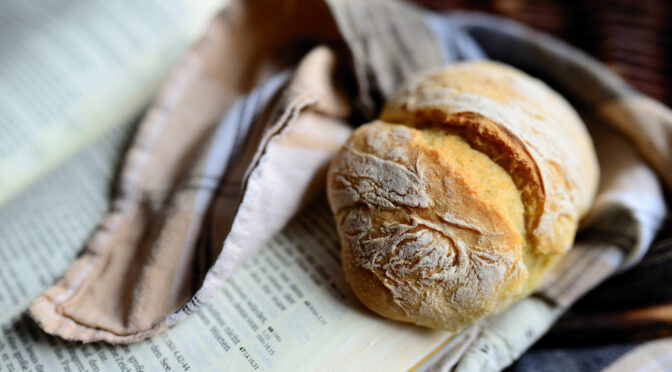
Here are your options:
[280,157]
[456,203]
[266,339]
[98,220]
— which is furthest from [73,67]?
[456,203]

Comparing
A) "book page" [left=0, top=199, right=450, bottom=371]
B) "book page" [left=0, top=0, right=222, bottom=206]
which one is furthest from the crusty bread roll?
"book page" [left=0, top=0, right=222, bottom=206]

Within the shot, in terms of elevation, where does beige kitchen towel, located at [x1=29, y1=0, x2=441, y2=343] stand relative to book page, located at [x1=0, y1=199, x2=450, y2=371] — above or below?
above

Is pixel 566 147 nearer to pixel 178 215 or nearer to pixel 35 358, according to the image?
pixel 178 215

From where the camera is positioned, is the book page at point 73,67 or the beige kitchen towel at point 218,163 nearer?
the beige kitchen towel at point 218,163

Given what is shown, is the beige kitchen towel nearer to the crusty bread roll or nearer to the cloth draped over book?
the cloth draped over book

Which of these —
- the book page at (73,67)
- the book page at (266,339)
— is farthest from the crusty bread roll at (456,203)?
the book page at (73,67)

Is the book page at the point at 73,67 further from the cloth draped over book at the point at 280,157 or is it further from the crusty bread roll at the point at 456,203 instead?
the crusty bread roll at the point at 456,203

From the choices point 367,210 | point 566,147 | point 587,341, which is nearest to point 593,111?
point 566,147
